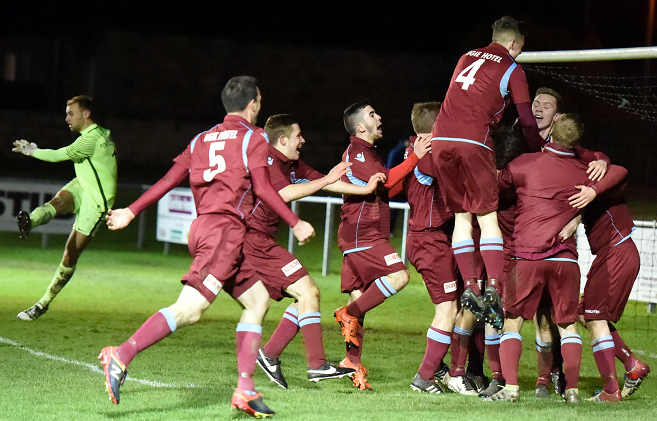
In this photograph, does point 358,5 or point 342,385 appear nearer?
point 342,385

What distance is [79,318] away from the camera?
9695 mm

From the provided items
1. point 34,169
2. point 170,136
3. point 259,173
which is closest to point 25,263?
point 259,173

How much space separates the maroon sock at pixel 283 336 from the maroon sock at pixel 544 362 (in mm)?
1874

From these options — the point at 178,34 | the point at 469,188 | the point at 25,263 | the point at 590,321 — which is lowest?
the point at 25,263

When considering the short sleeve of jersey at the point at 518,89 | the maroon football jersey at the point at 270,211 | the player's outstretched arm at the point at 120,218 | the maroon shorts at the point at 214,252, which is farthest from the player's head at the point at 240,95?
the short sleeve of jersey at the point at 518,89

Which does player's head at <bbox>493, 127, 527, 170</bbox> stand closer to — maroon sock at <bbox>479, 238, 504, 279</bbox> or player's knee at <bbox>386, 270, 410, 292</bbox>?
maroon sock at <bbox>479, 238, 504, 279</bbox>

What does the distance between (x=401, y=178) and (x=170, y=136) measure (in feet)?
88.2

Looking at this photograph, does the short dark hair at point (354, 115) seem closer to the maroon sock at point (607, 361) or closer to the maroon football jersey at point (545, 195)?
the maroon football jersey at point (545, 195)

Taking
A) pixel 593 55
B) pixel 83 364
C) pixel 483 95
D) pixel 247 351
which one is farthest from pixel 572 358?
pixel 83 364

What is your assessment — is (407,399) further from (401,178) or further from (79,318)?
(79,318)

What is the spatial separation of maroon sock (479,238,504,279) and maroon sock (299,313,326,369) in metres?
1.38

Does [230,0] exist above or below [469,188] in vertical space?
above

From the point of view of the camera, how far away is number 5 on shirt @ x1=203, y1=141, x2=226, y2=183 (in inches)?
215

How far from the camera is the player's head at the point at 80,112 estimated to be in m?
Result: 9.42
